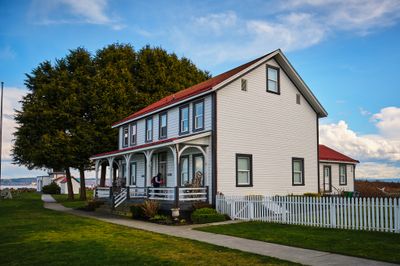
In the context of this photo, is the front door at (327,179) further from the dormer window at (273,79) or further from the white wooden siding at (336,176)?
the dormer window at (273,79)

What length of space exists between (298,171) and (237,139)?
5.98 meters

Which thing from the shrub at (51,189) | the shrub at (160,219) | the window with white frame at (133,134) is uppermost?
the window with white frame at (133,134)

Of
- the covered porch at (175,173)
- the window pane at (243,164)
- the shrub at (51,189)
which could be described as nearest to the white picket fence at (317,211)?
the covered porch at (175,173)

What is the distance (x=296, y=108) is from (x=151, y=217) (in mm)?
12268

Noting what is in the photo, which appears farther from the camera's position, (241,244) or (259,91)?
(259,91)

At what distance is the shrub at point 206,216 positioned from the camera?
18359mm

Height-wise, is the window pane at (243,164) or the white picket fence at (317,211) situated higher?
the window pane at (243,164)

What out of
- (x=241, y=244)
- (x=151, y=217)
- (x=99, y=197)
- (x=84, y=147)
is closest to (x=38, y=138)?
(x=84, y=147)

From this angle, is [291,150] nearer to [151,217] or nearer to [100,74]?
[151,217]

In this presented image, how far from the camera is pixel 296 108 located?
26078 millimetres

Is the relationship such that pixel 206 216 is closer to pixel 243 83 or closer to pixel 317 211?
pixel 317 211

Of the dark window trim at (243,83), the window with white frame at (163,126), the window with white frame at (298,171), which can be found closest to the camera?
the dark window trim at (243,83)

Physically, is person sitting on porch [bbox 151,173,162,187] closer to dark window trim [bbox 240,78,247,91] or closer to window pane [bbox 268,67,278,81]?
dark window trim [bbox 240,78,247,91]

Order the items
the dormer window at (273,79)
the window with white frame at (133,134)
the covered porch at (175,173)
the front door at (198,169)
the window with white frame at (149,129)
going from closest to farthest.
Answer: the covered porch at (175,173), the front door at (198,169), the dormer window at (273,79), the window with white frame at (149,129), the window with white frame at (133,134)
